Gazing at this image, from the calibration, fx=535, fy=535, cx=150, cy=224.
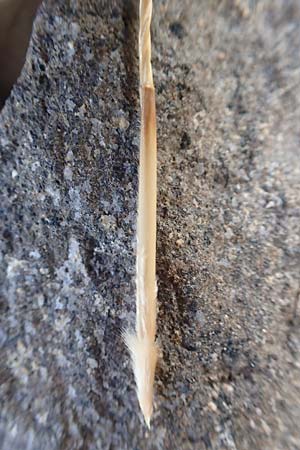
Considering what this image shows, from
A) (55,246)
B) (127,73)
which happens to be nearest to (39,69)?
(127,73)

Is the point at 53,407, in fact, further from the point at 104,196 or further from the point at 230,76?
the point at 230,76

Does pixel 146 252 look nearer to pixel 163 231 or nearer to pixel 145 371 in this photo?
pixel 163 231

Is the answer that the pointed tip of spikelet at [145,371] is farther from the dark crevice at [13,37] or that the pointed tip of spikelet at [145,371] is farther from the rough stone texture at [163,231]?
the dark crevice at [13,37]

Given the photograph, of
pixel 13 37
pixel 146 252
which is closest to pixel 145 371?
pixel 146 252

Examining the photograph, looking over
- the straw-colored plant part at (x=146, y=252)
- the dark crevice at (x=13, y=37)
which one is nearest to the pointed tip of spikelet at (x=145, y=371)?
the straw-colored plant part at (x=146, y=252)

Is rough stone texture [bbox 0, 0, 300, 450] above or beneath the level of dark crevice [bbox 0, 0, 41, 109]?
beneath

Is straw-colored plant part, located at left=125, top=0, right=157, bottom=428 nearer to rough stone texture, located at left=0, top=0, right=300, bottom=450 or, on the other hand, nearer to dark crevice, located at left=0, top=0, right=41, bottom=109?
rough stone texture, located at left=0, top=0, right=300, bottom=450

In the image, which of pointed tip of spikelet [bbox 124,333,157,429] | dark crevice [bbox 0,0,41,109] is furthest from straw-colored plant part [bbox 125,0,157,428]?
dark crevice [bbox 0,0,41,109]
